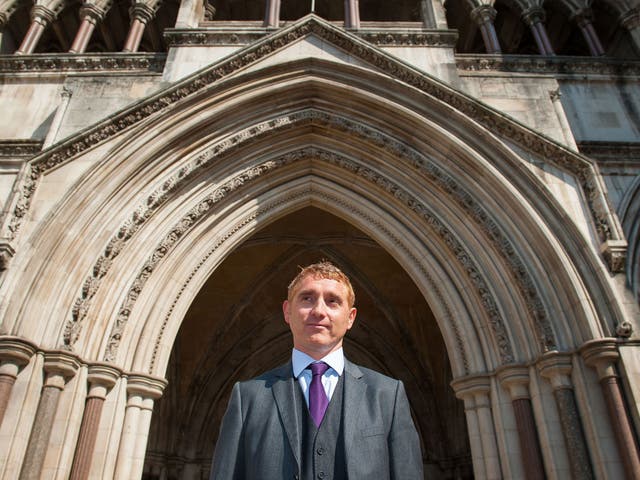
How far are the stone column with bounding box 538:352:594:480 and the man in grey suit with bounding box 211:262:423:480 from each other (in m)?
Answer: 4.71

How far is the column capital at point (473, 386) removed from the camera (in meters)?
6.60

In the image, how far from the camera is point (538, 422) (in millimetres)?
6121

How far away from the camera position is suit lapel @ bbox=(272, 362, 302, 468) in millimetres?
1845

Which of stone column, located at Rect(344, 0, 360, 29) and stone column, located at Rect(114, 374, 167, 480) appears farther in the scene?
stone column, located at Rect(344, 0, 360, 29)

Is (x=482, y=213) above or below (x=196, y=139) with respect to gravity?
below

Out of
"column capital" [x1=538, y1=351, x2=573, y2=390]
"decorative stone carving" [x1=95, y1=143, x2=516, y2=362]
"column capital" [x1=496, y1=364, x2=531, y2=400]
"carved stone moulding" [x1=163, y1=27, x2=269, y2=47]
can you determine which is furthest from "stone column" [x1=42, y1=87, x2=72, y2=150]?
"column capital" [x1=538, y1=351, x2=573, y2=390]

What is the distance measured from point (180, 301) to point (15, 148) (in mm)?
3737

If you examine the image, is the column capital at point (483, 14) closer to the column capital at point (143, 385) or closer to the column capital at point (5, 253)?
the column capital at point (143, 385)

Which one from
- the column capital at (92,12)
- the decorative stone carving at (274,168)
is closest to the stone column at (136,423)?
the decorative stone carving at (274,168)

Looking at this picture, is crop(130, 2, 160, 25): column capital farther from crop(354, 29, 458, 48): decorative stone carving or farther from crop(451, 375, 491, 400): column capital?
crop(451, 375, 491, 400): column capital

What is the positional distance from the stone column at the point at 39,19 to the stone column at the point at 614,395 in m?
11.3

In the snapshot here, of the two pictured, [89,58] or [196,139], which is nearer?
[196,139]

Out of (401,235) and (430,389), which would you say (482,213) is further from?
(430,389)

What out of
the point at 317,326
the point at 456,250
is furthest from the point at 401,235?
the point at 317,326
